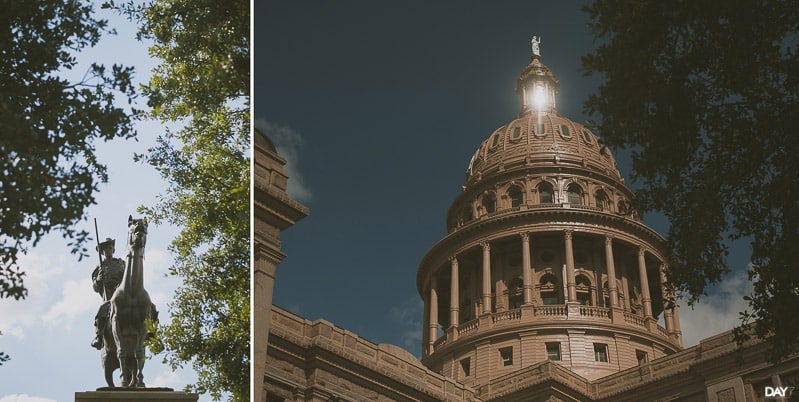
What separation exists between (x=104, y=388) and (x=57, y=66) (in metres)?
2.72

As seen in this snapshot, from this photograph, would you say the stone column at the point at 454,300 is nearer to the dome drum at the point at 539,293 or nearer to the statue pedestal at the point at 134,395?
the dome drum at the point at 539,293

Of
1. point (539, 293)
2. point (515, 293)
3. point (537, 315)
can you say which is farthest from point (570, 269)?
point (515, 293)

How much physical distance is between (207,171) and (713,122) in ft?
18.0

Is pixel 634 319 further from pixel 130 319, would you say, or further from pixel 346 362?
pixel 130 319

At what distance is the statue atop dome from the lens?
9.51 m

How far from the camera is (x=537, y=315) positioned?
25.5 metres

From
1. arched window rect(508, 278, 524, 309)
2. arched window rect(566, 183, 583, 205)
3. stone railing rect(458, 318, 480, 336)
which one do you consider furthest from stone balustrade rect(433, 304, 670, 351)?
arched window rect(566, 183, 583, 205)

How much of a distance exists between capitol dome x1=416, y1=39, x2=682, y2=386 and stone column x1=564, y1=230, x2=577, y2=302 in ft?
0.14

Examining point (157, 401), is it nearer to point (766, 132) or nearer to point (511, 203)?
point (766, 132)

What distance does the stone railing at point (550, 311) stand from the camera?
24319 millimetres

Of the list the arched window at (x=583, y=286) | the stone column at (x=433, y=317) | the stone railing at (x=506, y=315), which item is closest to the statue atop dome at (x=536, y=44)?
the arched window at (x=583, y=286)

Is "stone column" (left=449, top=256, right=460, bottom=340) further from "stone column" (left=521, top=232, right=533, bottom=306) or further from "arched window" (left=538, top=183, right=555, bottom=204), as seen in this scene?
"arched window" (left=538, top=183, right=555, bottom=204)

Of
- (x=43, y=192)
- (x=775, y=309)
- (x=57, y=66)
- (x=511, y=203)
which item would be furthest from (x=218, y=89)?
(x=511, y=203)

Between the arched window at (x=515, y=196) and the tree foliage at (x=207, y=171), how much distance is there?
2206cm
